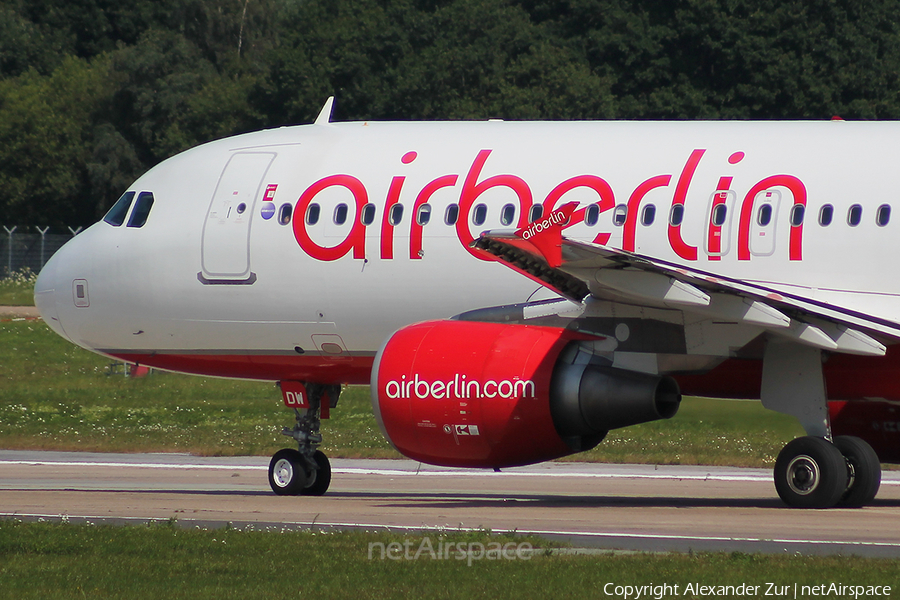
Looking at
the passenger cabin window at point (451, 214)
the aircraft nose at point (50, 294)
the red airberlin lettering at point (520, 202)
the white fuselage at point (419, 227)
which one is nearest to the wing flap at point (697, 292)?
the white fuselage at point (419, 227)

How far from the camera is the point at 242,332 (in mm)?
19344

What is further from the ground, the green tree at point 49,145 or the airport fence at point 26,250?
the green tree at point 49,145

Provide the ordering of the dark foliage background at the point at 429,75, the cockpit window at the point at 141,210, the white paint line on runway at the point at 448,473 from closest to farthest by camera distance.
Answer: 1. the cockpit window at the point at 141,210
2. the white paint line on runway at the point at 448,473
3. the dark foliage background at the point at 429,75

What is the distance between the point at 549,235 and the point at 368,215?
491 cm

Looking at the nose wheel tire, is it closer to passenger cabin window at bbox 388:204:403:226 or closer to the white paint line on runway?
passenger cabin window at bbox 388:204:403:226

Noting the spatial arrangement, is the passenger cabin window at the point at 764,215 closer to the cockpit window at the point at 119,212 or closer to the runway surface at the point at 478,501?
the runway surface at the point at 478,501

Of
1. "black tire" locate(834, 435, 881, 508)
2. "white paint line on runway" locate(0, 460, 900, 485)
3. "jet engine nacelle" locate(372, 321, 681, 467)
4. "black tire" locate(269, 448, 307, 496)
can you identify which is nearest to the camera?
"jet engine nacelle" locate(372, 321, 681, 467)

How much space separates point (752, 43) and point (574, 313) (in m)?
51.2

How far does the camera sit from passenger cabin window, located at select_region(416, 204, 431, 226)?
60.0ft

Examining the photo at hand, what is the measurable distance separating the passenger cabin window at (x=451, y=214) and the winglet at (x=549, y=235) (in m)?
3.98

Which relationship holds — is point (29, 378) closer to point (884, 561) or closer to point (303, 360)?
point (303, 360)

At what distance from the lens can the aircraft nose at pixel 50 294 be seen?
66.3 feet

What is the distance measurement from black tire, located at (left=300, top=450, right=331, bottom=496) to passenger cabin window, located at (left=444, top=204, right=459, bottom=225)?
11.7 ft

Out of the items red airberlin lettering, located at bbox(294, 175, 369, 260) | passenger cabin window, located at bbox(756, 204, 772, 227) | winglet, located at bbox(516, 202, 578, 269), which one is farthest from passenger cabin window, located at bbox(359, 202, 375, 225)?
passenger cabin window, located at bbox(756, 204, 772, 227)
